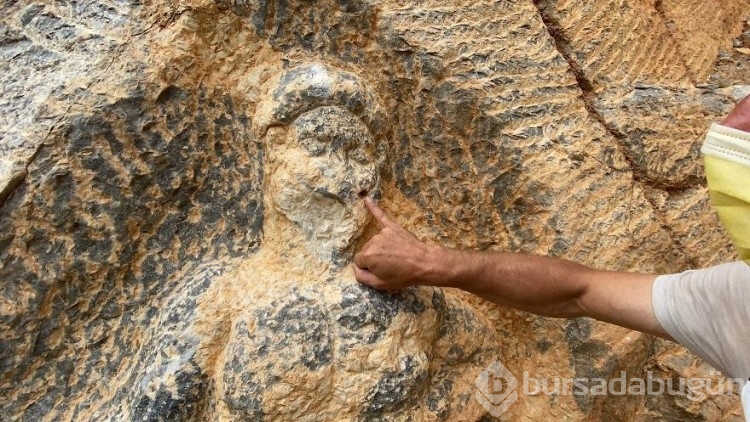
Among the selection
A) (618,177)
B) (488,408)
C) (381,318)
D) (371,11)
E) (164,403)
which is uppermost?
(371,11)

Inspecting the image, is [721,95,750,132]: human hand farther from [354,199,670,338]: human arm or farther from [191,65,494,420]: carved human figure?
[191,65,494,420]: carved human figure

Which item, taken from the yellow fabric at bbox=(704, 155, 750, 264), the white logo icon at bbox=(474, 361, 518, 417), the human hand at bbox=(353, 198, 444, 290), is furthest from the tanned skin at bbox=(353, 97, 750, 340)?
the yellow fabric at bbox=(704, 155, 750, 264)

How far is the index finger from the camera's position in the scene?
46.6 inches

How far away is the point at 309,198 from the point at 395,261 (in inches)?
7.5

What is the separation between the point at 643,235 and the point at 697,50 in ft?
2.12

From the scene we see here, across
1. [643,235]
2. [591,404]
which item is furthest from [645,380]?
[643,235]

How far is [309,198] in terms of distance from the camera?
1.18m

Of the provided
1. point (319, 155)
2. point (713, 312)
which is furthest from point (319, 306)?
point (713, 312)

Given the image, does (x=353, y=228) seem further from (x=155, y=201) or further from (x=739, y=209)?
(x=739, y=209)

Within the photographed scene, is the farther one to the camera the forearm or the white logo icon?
the white logo icon

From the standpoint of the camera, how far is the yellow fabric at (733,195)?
2.67 feet

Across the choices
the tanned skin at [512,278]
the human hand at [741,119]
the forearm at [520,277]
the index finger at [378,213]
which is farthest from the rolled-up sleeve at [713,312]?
the index finger at [378,213]

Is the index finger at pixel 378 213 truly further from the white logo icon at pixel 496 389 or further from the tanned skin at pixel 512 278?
the white logo icon at pixel 496 389

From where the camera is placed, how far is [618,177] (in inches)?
51.9
